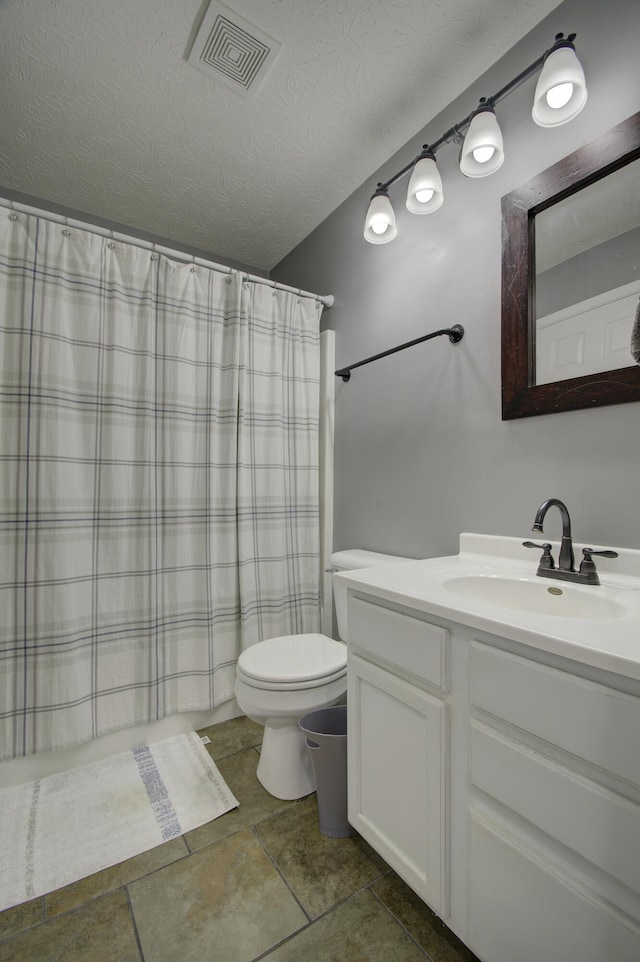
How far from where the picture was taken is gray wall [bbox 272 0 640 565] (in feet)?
3.56

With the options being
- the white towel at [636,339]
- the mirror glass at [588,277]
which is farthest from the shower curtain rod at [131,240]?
the white towel at [636,339]

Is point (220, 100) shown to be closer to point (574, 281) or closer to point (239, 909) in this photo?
point (574, 281)

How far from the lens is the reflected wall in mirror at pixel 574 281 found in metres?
1.04

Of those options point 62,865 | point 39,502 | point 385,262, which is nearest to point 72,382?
point 39,502

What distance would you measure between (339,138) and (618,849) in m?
2.19

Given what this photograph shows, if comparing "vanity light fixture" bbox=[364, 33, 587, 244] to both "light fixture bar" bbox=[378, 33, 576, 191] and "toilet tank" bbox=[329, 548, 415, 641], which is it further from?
"toilet tank" bbox=[329, 548, 415, 641]

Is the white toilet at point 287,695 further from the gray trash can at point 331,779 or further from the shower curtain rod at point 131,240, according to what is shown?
the shower curtain rod at point 131,240

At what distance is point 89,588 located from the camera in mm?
1570

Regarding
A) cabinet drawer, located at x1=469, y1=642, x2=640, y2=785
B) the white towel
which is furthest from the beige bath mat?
the white towel

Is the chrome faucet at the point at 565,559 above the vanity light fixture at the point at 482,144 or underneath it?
underneath

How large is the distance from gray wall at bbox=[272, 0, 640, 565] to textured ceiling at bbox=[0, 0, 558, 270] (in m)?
0.12

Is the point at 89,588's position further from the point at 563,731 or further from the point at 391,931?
the point at 563,731

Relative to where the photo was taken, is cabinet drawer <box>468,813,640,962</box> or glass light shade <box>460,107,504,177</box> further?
glass light shade <box>460,107,504,177</box>

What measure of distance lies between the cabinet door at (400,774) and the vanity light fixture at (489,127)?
1.42m
